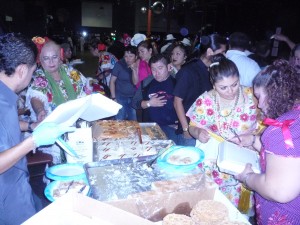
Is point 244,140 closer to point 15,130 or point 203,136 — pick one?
point 203,136

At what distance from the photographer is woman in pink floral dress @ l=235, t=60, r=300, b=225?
1.09m

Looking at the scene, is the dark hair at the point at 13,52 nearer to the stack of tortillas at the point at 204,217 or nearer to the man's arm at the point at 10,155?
the man's arm at the point at 10,155

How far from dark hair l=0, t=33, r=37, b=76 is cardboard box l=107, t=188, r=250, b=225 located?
902 mm

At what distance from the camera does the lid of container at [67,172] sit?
1.37 meters

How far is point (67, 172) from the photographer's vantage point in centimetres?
147

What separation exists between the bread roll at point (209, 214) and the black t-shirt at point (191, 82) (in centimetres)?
170

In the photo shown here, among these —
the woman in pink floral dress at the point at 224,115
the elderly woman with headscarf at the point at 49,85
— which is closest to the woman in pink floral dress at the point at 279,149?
the woman in pink floral dress at the point at 224,115

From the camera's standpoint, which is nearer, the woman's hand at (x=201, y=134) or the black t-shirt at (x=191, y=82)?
the woman's hand at (x=201, y=134)

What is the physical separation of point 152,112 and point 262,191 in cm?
189

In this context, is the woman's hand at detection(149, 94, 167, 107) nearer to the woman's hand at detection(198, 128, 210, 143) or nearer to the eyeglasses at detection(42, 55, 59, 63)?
the woman's hand at detection(198, 128, 210, 143)

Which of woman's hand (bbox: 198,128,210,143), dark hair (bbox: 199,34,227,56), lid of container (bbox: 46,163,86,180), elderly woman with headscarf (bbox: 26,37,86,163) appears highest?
dark hair (bbox: 199,34,227,56)

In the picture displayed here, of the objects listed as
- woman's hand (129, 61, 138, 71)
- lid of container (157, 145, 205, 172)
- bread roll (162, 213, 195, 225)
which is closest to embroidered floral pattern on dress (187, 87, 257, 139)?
lid of container (157, 145, 205, 172)

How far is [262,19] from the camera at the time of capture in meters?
11.7

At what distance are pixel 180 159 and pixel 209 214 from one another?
44cm
